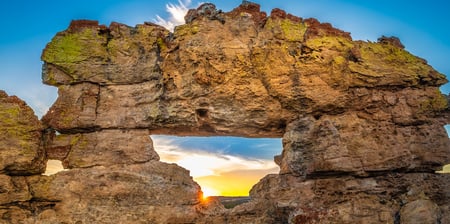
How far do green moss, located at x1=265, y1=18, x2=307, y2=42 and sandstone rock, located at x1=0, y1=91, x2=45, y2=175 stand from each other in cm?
896

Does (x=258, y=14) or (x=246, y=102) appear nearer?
(x=246, y=102)

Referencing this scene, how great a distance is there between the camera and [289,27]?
523 inches

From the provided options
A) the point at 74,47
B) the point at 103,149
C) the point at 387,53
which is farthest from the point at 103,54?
the point at 387,53

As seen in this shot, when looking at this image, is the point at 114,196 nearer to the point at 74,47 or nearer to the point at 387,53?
the point at 74,47

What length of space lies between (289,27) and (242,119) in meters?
4.02

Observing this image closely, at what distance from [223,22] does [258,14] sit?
1425 mm

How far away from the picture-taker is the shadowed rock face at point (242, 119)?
1138 cm

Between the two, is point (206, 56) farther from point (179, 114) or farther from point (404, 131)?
point (404, 131)

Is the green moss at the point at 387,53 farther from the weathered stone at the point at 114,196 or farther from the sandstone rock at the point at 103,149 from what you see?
the sandstone rock at the point at 103,149

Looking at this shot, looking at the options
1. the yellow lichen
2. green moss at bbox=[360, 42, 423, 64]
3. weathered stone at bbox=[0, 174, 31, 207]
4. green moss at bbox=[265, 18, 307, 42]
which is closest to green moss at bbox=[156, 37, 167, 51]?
green moss at bbox=[265, 18, 307, 42]

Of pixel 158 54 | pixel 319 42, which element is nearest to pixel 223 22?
pixel 158 54

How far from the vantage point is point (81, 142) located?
12.1 meters

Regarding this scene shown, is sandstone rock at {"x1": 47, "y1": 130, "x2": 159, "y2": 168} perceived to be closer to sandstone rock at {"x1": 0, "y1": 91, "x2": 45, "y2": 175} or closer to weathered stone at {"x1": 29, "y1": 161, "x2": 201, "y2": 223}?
weathered stone at {"x1": 29, "y1": 161, "x2": 201, "y2": 223}

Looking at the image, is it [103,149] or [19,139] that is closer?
[19,139]
